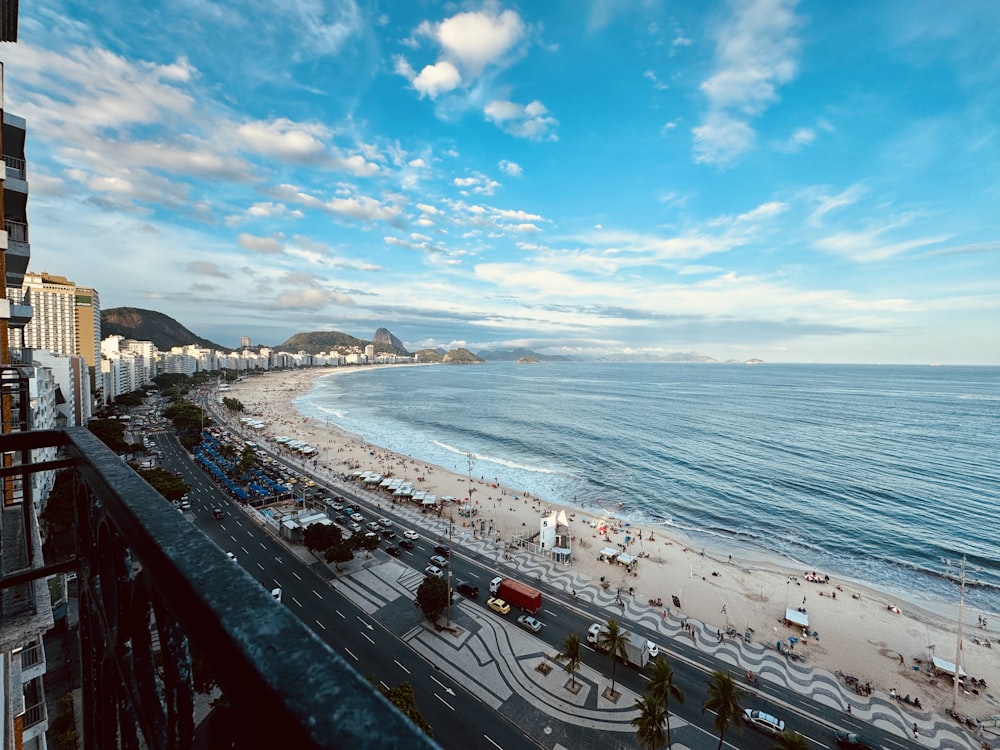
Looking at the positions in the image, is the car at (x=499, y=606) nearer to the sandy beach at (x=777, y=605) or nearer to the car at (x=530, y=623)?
the car at (x=530, y=623)

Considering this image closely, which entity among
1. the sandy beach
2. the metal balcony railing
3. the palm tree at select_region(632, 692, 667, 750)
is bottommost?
the sandy beach

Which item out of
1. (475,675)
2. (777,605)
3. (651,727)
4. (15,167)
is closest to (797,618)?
(777,605)

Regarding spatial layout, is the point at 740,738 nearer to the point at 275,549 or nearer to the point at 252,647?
the point at 252,647

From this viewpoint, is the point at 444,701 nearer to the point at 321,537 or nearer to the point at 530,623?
the point at 530,623

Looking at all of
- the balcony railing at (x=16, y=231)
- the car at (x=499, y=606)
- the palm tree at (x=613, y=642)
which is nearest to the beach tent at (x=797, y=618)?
the palm tree at (x=613, y=642)

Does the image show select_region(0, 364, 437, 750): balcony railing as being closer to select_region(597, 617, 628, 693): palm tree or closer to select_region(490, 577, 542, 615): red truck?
select_region(597, 617, 628, 693): palm tree

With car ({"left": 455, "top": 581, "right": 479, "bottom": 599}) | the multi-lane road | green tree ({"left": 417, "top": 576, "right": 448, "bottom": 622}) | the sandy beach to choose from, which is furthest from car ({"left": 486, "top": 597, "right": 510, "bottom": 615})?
the sandy beach

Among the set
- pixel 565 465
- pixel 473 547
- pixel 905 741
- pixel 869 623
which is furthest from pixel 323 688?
pixel 565 465
